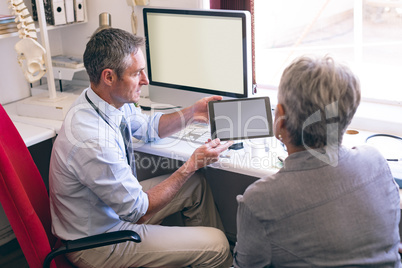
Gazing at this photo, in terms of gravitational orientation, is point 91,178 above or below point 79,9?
below

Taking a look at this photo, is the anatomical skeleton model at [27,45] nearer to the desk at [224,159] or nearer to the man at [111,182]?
the desk at [224,159]


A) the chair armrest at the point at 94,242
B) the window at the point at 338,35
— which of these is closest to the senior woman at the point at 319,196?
the chair armrest at the point at 94,242

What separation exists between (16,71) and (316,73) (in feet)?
6.43

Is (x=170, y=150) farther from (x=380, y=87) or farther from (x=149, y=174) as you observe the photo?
(x=380, y=87)

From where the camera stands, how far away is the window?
119 inches

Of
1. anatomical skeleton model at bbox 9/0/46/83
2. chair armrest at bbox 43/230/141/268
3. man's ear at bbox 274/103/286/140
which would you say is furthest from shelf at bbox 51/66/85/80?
man's ear at bbox 274/103/286/140

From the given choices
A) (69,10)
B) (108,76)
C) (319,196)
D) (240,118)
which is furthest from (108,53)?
(69,10)

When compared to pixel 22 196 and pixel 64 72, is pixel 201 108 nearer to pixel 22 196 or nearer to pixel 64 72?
pixel 22 196

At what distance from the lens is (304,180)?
1014 millimetres

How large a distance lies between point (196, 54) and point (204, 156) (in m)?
0.51

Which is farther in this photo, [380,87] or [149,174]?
[380,87]

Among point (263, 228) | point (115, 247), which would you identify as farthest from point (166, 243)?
point (263, 228)

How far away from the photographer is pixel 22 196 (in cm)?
141

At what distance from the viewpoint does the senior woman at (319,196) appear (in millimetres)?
992
